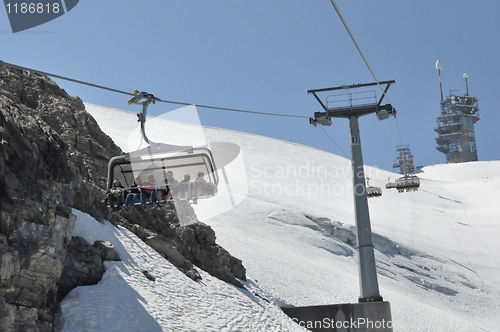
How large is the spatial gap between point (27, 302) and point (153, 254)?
7.34 meters

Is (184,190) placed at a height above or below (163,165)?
below

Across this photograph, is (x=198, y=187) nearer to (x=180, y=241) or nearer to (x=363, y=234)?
(x=363, y=234)

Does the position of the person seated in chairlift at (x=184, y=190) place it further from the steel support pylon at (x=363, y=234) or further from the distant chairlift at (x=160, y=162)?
the steel support pylon at (x=363, y=234)

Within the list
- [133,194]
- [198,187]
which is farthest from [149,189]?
[198,187]

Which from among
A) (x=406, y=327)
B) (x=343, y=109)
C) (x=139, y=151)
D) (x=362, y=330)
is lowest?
(x=406, y=327)

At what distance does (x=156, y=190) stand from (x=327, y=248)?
1017 inches

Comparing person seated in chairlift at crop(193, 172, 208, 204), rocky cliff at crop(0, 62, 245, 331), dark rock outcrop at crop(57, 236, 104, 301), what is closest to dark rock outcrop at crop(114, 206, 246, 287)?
rocky cliff at crop(0, 62, 245, 331)

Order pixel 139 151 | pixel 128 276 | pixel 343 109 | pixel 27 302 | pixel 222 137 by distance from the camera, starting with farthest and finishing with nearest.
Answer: pixel 222 137
pixel 343 109
pixel 128 276
pixel 139 151
pixel 27 302

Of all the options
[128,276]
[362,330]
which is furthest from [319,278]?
[128,276]

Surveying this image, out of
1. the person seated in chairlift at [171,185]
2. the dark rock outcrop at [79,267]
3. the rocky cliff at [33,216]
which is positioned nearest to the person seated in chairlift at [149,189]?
the person seated in chairlift at [171,185]

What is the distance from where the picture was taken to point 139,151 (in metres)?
13.2

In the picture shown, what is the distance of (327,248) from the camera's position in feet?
125

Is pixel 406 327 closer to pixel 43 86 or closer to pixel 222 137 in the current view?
pixel 43 86

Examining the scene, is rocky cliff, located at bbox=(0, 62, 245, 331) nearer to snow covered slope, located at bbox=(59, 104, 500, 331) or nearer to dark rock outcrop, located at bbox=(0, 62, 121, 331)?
dark rock outcrop, located at bbox=(0, 62, 121, 331)
